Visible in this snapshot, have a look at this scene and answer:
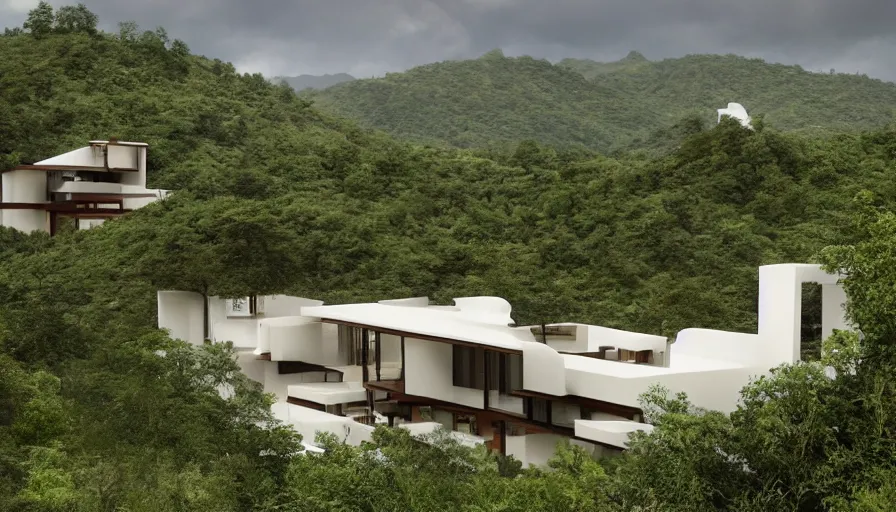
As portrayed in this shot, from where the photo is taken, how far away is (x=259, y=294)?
26.1 m

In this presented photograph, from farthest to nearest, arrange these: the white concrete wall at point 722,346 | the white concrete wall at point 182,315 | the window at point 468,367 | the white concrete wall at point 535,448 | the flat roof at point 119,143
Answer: the flat roof at point 119,143 < the white concrete wall at point 182,315 < the window at point 468,367 < the white concrete wall at point 535,448 < the white concrete wall at point 722,346

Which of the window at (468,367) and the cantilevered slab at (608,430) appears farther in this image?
the window at (468,367)

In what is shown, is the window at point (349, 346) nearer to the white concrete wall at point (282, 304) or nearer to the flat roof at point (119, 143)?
the white concrete wall at point (282, 304)

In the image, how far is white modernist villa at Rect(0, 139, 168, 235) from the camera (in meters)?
36.2

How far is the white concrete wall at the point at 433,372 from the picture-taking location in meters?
19.6

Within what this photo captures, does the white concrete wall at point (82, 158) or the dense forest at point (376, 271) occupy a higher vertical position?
the white concrete wall at point (82, 158)

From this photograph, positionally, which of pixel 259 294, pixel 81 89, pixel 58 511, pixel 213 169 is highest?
pixel 81 89

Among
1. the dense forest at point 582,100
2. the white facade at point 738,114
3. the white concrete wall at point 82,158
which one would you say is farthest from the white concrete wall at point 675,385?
the dense forest at point 582,100

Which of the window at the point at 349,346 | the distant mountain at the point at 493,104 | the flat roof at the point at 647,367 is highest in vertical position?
the distant mountain at the point at 493,104

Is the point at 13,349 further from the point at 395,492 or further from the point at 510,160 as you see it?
the point at 510,160

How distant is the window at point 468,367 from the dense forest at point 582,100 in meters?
36.3

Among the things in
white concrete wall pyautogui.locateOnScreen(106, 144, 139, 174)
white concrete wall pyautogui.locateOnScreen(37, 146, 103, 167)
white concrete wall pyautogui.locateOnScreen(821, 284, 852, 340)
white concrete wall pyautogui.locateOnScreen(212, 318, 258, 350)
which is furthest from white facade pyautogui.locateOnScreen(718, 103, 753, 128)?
white concrete wall pyautogui.locateOnScreen(37, 146, 103, 167)

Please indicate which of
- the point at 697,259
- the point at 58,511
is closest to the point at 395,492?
the point at 58,511

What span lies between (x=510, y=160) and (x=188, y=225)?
14.4m
